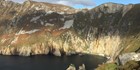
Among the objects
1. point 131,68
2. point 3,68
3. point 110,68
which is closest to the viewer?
point 131,68

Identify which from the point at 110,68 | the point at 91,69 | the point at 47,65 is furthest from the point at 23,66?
the point at 110,68

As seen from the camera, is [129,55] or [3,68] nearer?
[129,55]

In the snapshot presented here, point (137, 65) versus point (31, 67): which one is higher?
point (137, 65)

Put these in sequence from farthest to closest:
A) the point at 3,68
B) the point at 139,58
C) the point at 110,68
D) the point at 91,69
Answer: the point at 3,68, the point at 91,69, the point at 110,68, the point at 139,58

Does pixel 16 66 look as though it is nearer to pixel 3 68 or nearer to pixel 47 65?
pixel 3 68

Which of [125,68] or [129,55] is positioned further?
[129,55]

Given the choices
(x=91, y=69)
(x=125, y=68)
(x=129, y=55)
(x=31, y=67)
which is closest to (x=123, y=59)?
(x=129, y=55)

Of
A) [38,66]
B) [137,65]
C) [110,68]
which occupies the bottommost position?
[38,66]

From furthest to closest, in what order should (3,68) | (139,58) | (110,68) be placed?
(3,68) < (110,68) < (139,58)

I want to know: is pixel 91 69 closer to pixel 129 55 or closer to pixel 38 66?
pixel 38 66
